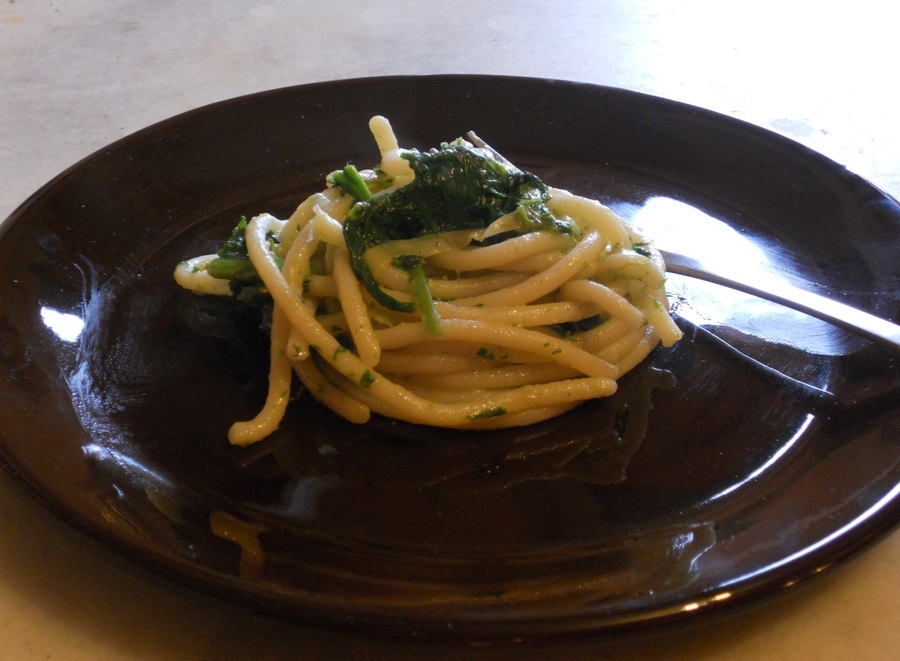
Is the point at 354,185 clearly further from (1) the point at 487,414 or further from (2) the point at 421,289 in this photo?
(1) the point at 487,414

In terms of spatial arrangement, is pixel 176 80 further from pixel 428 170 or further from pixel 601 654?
pixel 601 654

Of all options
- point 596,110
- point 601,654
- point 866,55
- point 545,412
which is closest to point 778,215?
point 596,110

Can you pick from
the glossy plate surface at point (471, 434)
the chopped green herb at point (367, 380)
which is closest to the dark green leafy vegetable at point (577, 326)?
the glossy plate surface at point (471, 434)

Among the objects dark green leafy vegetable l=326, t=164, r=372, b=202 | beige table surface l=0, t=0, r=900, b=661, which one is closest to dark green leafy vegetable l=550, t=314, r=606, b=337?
dark green leafy vegetable l=326, t=164, r=372, b=202

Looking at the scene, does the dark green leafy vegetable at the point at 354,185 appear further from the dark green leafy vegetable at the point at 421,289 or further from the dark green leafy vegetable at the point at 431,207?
the dark green leafy vegetable at the point at 421,289

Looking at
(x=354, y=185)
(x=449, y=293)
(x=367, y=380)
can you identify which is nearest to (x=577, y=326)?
(x=449, y=293)
